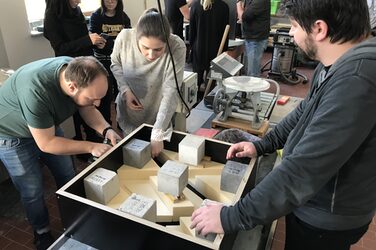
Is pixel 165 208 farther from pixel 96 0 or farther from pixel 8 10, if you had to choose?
pixel 96 0

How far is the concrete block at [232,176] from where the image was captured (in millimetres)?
1032

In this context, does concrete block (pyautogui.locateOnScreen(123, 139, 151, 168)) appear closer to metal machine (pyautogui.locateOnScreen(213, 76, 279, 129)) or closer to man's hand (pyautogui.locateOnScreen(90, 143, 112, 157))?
man's hand (pyautogui.locateOnScreen(90, 143, 112, 157))

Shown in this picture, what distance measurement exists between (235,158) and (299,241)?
0.35 m

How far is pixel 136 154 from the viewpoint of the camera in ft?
3.80

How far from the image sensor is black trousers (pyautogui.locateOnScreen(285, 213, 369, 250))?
0.85 m

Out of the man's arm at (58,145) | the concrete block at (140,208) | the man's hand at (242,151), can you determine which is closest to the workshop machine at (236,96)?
the man's hand at (242,151)

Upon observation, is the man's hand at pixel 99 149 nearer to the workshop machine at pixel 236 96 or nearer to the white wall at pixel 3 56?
the workshop machine at pixel 236 96

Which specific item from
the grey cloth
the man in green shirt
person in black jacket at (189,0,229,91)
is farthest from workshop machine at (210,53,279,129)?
person in black jacket at (189,0,229,91)

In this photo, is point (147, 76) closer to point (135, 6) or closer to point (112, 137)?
point (112, 137)

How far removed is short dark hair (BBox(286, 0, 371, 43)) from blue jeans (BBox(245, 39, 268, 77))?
10.0ft

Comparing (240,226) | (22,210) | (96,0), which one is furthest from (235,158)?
(96,0)

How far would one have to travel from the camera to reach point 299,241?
0.92 m

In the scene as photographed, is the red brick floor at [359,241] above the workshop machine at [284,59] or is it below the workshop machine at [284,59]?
below

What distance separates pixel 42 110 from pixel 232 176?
722mm
